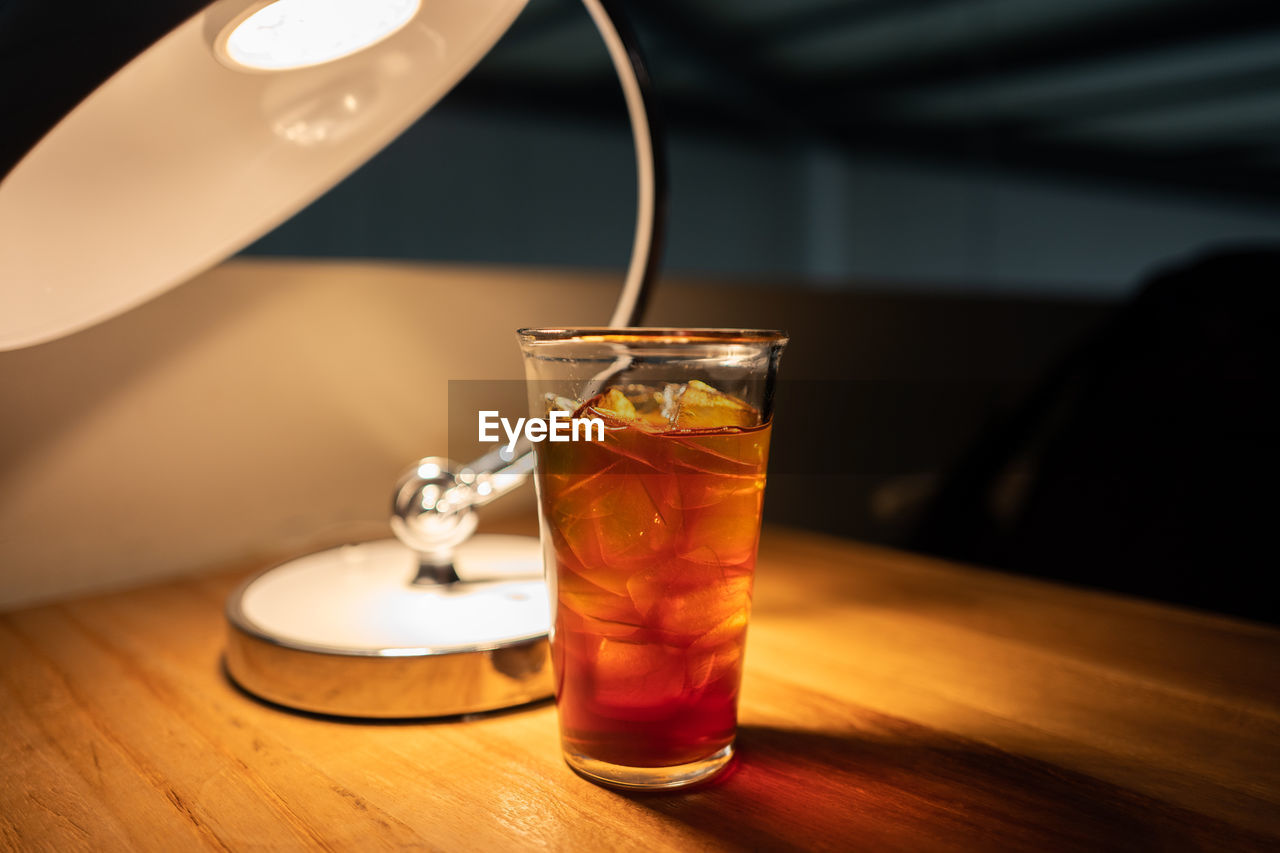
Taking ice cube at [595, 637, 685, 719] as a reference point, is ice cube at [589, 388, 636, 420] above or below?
above

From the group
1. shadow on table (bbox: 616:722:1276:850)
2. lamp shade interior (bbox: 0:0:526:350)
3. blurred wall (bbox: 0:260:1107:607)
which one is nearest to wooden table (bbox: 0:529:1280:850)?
shadow on table (bbox: 616:722:1276:850)

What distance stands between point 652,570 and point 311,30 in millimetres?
330

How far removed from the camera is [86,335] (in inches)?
30.1

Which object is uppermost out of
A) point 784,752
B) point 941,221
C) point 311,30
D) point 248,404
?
point 941,221

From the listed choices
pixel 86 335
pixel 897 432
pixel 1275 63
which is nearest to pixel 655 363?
pixel 86 335

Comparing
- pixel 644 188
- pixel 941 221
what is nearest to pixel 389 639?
pixel 644 188

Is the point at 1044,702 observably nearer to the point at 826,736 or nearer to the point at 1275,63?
the point at 826,736

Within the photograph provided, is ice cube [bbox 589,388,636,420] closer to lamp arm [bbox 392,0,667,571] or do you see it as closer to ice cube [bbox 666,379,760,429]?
ice cube [bbox 666,379,760,429]

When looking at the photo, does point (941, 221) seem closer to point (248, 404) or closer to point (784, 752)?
point (248, 404)

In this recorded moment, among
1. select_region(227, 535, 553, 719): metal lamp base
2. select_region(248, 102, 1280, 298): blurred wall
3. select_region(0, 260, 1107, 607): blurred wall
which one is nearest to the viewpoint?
select_region(227, 535, 553, 719): metal lamp base

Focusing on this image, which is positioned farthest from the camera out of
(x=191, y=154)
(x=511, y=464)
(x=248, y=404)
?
(x=248, y=404)

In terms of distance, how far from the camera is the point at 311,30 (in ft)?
1.58

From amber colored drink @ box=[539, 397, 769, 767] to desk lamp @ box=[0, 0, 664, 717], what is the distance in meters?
0.13

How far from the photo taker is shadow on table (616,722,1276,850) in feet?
1.30
